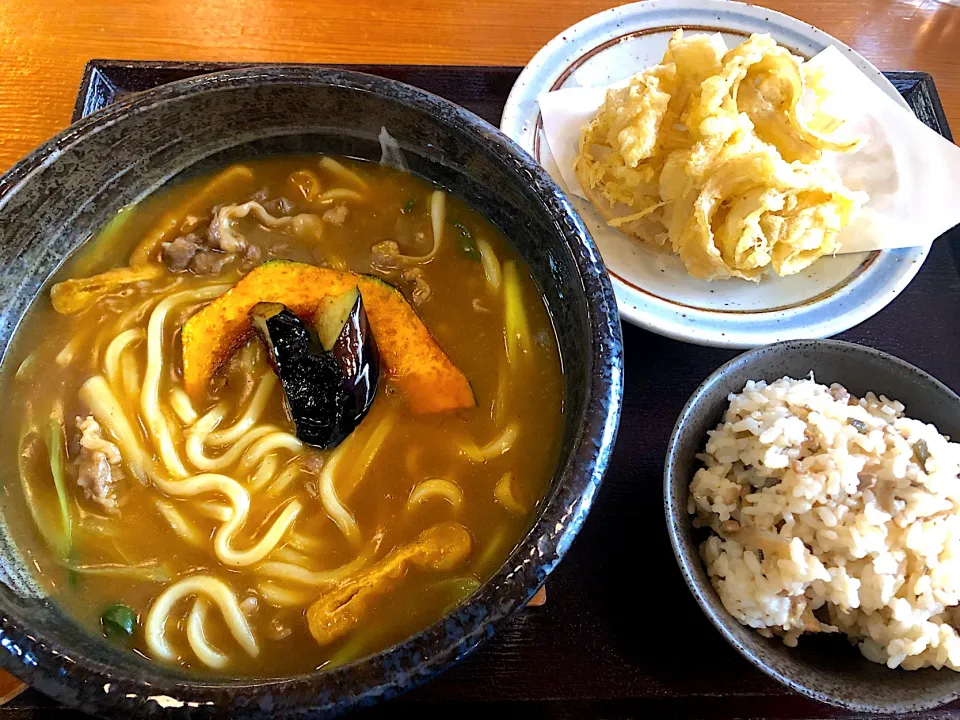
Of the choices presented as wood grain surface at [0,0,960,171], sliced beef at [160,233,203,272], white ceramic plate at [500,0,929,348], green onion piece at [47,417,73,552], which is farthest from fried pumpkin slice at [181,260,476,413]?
wood grain surface at [0,0,960,171]

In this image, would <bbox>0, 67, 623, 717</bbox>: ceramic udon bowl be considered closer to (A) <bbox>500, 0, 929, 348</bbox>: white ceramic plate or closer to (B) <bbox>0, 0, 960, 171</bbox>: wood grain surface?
(A) <bbox>500, 0, 929, 348</bbox>: white ceramic plate

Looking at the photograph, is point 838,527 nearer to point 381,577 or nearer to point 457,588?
point 457,588

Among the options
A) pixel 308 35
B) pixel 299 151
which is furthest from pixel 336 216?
pixel 308 35

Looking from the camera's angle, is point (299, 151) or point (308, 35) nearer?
point (299, 151)

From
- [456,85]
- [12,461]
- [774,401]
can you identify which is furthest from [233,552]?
[456,85]

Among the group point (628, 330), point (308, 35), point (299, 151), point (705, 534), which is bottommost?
point (705, 534)

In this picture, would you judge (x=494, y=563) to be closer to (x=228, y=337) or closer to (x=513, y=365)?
(x=513, y=365)
